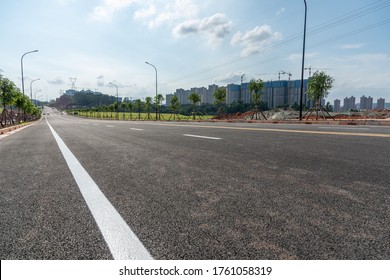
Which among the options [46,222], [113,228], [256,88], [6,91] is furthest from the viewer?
[256,88]

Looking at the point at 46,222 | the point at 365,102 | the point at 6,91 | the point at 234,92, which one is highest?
the point at 234,92

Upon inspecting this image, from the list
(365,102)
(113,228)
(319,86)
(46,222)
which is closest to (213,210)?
(113,228)

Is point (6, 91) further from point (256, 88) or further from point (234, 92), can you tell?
point (234, 92)

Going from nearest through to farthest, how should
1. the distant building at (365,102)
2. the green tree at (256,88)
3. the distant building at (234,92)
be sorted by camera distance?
the green tree at (256,88), the distant building at (234,92), the distant building at (365,102)

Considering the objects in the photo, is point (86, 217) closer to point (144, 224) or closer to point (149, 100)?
point (144, 224)

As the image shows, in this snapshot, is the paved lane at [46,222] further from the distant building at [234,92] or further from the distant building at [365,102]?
the distant building at [365,102]

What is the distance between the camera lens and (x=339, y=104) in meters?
141

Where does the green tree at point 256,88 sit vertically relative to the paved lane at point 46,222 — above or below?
above

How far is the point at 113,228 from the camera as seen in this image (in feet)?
6.16

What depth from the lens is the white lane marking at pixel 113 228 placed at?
155cm

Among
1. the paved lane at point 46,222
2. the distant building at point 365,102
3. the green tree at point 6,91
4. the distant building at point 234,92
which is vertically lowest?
the paved lane at point 46,222

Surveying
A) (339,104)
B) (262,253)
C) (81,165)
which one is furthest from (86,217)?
(339,104)

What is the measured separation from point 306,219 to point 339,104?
16284 cm

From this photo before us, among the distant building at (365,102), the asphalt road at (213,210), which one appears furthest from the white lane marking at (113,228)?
the distant building at (365,102)
